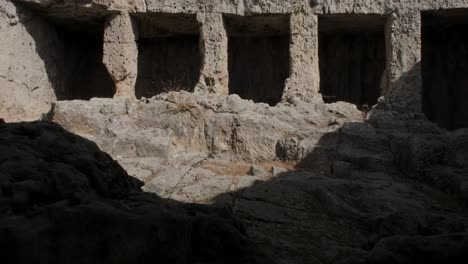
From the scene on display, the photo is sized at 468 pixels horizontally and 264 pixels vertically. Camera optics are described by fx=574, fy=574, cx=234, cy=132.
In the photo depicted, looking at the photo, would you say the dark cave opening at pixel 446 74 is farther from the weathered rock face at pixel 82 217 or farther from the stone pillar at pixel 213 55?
the weathered rock face at pixel 82 217

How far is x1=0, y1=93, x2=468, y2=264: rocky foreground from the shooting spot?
9.67ft

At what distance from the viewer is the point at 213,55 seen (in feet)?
37.7

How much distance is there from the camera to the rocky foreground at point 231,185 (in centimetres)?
295

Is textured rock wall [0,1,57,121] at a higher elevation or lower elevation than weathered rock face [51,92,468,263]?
higher

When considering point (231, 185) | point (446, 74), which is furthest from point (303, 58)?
point (231, 185)

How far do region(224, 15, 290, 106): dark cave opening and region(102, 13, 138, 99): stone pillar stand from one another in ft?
8.06

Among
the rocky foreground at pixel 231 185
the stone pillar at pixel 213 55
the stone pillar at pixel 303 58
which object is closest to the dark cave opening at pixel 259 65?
the stone pillar at pixel 213 55

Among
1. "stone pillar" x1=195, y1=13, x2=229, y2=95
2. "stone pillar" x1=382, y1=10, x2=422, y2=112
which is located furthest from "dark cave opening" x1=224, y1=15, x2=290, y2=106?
"stone pillar" x1=382, y1=10, x2=422, y2=112

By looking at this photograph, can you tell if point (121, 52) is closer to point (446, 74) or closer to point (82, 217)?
point (446, 74)

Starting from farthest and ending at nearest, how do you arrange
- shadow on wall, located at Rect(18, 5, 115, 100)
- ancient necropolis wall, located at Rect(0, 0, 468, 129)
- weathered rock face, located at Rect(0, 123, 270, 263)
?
1. shadow on wall, located at Rect(18, 5, 115, 100)
2. ancient necropolis wall, located at Rect(0, 0, 468, 129)
3. weathered rock face, located at Rect(0, 123, 270, 263)

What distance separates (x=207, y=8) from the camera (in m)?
11.6

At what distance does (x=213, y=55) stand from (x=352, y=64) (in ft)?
11.8

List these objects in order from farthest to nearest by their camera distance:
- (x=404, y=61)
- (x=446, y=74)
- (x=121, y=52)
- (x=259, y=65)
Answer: (x=259, y=65) → (x=446, y=74) → (x=121, y=52) → (x=404, y=61)

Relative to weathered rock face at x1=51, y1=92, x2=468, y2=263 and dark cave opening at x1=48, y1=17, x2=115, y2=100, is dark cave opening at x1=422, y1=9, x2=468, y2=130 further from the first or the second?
dark cave opening at x1=48, y1=17, x2=115, y2=100
